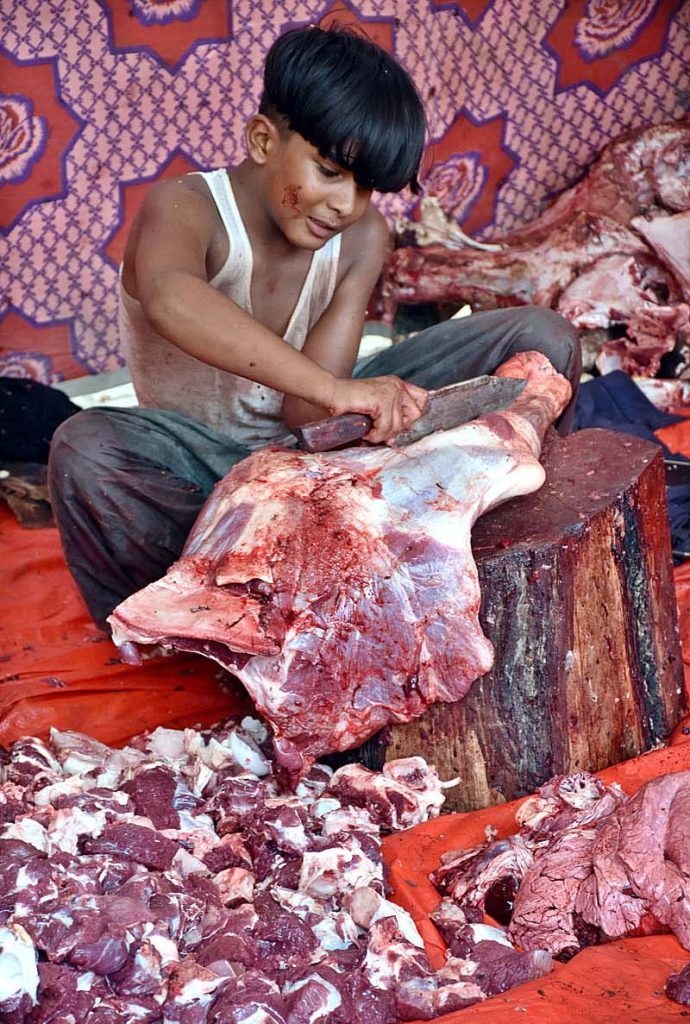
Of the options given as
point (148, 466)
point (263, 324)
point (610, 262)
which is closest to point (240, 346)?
point (263, 324)

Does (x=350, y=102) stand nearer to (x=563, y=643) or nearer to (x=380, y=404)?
(x=380, y=404)

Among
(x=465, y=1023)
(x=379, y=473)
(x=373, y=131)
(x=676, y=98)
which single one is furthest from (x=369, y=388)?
(x=676, y=98)

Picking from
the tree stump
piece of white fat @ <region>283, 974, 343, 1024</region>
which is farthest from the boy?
piece of white fat @ <region>283, 974, 343, 1024</region>

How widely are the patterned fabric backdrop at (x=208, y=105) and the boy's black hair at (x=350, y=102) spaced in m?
2.14

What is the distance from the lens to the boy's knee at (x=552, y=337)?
135 inches

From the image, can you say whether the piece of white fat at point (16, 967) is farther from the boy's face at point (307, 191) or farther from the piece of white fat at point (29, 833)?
the boy's face at point (307, 191)

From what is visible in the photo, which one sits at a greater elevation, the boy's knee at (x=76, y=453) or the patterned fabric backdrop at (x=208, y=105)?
the patterned fabric backdrop at (x=208, y=105)

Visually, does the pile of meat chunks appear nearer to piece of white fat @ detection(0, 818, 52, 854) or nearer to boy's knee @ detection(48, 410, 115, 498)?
piece of white fat @ detection(0, 818, 52, 854)

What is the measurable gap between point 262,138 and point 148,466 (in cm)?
91

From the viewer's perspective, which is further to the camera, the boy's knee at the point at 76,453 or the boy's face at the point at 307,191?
the boy's knee at the point at 76,453

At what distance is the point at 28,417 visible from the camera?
458 cm

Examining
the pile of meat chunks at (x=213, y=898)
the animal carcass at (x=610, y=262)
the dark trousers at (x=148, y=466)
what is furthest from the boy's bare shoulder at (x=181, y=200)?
the animal carcass at (x=610, y=262)

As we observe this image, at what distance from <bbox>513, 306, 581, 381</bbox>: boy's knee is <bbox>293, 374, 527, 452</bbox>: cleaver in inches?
19.4

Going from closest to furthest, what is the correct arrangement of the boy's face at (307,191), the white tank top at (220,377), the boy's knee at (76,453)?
the boy's face at (307,191) < the boy's knee at (76,453) < the white tank top at (220,377)
